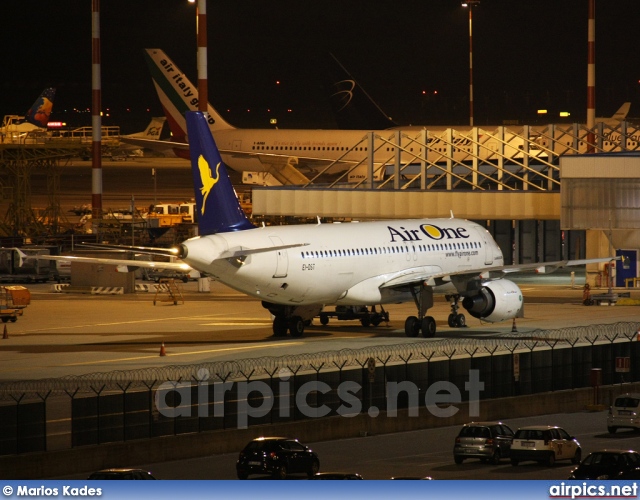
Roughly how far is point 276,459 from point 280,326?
Result: 19961 millimetres

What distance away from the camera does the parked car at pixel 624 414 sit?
3516 centimetres

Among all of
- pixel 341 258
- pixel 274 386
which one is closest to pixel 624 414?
pixel 274 386

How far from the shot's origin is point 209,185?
4369 cm

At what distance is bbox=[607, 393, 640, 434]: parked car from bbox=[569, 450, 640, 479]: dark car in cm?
923

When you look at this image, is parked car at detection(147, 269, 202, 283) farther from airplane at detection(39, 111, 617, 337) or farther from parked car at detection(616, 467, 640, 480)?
parked car at detection(616, 467, 640, 480)

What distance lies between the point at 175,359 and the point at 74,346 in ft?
18.2

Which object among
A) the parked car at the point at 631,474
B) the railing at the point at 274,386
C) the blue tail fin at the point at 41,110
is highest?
the blue tail fin at the point at 41,110

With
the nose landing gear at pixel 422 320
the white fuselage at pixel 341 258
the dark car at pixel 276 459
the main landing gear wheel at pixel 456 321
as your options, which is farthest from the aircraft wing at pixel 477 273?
the dark car at pixel 276 459

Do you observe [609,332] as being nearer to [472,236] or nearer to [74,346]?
[472,236]

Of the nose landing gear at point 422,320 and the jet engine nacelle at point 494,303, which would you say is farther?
the nose landing gear at point 422,320

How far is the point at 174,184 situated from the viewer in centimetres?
14562

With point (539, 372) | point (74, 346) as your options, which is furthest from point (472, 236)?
point (74, 346)

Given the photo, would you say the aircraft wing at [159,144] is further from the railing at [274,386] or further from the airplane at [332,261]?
the railing at [274,386]

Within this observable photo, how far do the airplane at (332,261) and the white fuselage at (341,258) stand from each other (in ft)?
0.14
